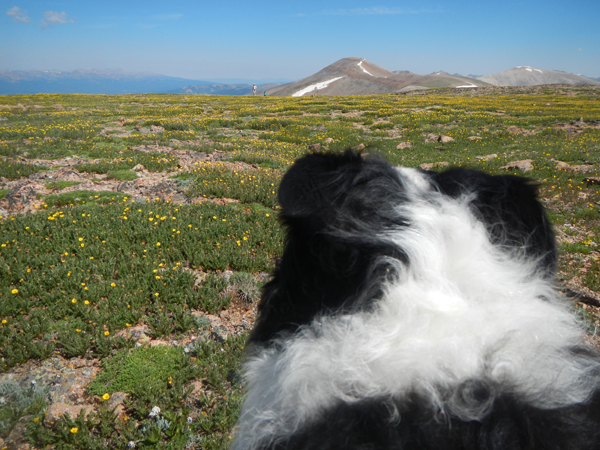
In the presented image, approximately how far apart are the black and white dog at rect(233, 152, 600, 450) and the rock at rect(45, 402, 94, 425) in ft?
7.68

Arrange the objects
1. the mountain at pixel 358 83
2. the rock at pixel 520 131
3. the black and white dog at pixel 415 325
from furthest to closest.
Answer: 1. the mountain at pixel 358 83
2. the rock at pixel 520 131
3. the black and white dog at pixel 415 325

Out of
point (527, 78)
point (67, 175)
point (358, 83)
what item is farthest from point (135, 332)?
point (527, 78)

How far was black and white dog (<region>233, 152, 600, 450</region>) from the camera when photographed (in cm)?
77

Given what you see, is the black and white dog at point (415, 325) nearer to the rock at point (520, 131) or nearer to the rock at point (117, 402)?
the rock at point (117, 402)

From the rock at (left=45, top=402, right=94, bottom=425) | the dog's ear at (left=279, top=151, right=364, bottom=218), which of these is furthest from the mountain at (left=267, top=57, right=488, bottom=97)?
the dog's ear at (left=279, top=151, right=364, bottom=218)

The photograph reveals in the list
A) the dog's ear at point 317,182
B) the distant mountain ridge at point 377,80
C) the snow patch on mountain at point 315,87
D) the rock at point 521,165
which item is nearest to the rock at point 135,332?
the dog's ear at point 317,182

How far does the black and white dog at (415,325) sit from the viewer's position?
2.53 ft

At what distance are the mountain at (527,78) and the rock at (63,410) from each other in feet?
461

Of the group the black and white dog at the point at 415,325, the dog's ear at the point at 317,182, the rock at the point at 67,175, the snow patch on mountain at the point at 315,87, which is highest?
the snow patch on mountain at the point at 315,87

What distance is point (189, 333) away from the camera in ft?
12.0

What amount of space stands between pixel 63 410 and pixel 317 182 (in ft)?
9.70

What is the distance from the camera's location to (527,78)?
123m

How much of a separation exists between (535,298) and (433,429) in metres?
0.52

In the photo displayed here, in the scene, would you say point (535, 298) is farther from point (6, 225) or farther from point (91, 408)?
point (6, 225)
